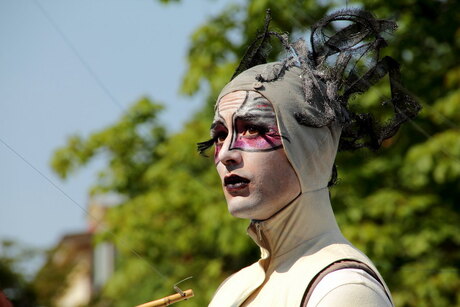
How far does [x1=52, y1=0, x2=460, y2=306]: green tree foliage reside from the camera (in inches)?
281

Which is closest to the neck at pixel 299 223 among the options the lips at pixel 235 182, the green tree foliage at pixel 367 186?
the lips at pixel 235 182

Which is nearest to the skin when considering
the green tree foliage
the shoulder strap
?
the shoulder strap

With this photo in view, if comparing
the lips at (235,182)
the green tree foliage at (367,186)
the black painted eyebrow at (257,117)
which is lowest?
the green tree foliage at (367,186)

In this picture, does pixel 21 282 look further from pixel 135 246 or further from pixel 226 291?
pixel 226 291

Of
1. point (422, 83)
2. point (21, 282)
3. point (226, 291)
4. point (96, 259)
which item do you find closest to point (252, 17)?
point (422, 83)

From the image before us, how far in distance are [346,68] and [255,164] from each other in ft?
1.74

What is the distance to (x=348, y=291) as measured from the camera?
8.45 feet

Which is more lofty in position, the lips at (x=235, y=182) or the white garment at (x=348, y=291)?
the lips at (x=235, y=182)

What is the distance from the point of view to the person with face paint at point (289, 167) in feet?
9.09

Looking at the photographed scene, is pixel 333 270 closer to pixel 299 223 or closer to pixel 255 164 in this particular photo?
pixel 299 223

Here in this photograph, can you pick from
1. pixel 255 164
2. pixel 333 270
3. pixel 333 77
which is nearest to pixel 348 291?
pixel 333 270

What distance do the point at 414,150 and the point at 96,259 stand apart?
2463 cm

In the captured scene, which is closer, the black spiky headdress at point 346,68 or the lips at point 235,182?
the lips at point 235,182

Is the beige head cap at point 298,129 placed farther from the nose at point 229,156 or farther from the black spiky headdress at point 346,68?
the nose at point 229,156
